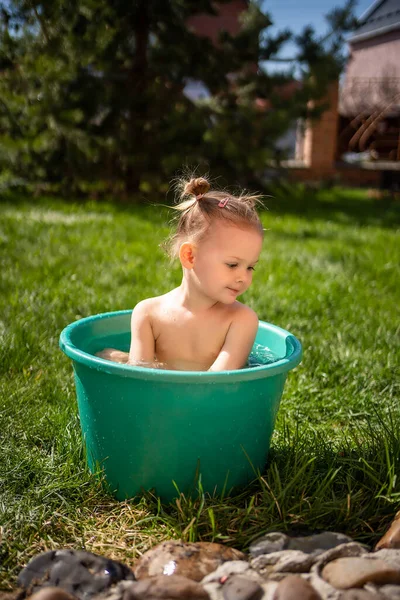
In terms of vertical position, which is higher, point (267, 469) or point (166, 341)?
point (166, 341)

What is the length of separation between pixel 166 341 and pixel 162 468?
0.47 meters

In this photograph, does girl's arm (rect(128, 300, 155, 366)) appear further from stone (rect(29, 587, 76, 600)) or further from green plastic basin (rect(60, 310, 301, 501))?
stone (rect(29, 587, 76, 600))

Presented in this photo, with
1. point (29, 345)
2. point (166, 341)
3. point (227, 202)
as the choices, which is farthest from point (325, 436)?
point (29, 345)

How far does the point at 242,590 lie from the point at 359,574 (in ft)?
0.83

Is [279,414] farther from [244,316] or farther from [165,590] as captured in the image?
[165,590]

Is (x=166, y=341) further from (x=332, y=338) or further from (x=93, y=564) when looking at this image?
(x=332, y=338)

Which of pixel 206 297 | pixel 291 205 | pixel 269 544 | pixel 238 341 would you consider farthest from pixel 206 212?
pixel 291 205

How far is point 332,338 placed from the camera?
119 inches

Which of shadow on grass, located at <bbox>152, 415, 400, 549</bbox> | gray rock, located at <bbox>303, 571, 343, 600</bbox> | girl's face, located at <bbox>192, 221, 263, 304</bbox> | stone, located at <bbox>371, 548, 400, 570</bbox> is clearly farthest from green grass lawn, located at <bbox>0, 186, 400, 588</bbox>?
girl's face, located at <bbox>192, 221, 263, 304</bbox>

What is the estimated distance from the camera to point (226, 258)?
1876 millimetres

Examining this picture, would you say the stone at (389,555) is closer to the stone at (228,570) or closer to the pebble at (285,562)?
the pebble at (285,562)

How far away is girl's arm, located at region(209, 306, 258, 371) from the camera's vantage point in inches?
75.6

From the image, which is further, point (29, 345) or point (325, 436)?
point (29, 345)

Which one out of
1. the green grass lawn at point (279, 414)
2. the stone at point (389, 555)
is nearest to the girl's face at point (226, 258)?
the green grass lawn at point (279, 414)
